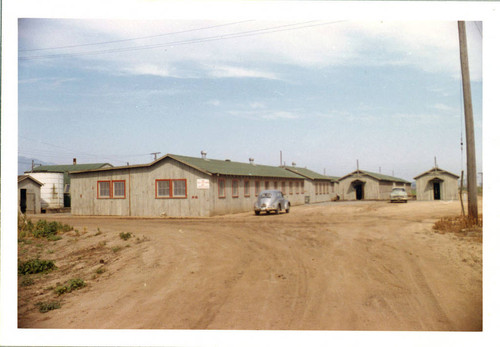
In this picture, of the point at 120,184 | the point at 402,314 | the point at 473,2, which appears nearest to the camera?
the point at 473,2

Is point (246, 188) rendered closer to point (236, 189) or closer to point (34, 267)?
point (236, 189)

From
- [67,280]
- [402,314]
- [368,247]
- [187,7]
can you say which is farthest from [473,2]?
[67,280]

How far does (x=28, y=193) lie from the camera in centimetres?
2762

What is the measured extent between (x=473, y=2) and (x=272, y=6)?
3.24 metres

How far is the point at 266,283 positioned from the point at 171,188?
1873 centimetres

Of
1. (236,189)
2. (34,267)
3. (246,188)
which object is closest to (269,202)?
(236,189)

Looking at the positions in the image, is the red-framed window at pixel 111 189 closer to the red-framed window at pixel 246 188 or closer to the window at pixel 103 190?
the window at pixel 103 190

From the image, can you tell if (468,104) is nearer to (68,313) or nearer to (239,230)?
(239,230)

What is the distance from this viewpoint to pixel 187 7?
6117 mm

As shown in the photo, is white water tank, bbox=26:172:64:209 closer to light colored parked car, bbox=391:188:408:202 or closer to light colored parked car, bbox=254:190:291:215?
light colored parked car, bbox=254:190:291:215

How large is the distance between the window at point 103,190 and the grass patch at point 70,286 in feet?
63.0

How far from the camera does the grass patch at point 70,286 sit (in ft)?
27.3

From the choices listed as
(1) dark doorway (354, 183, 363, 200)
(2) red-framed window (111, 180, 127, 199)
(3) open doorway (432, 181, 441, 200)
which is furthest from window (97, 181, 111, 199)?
(3) open doorway (432, 181, 441, 200)

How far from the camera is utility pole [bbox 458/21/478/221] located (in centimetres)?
1366
